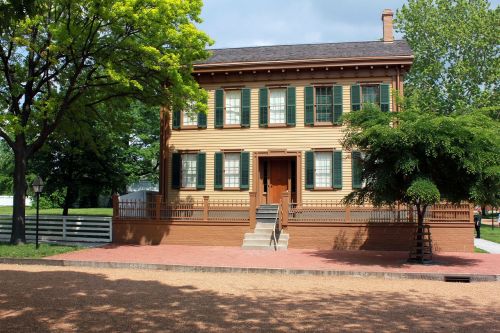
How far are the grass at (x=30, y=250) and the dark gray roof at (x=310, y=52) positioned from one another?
9.44 meters

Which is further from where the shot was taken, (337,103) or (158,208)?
(337,103)

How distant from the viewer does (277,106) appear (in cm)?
2056

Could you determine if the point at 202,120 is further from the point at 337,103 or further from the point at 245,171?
the point at 337,103

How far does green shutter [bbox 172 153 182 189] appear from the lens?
20.9m

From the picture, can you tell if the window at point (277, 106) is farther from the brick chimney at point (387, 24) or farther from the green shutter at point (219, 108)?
the brick chimney at point (387, 24)

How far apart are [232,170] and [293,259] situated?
22.8 feet

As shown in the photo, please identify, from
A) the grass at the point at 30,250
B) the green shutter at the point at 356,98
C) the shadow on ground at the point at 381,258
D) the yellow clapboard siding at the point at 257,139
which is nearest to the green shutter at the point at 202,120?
the yellow clapboard siding at the point at 257,139

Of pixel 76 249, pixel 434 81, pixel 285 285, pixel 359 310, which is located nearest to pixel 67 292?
pixel 285 285

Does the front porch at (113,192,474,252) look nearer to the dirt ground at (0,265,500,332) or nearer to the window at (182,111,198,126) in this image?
the window at (182,111,198,126)

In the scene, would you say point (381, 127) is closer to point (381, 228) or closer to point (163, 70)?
point (381, 228)

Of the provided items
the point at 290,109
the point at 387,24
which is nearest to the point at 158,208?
the point at 290,109

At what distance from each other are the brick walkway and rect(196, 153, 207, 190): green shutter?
3.59 m

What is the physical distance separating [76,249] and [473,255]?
516 inches

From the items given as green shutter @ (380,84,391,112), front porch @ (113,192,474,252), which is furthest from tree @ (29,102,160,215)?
green shutter @ (380,84,391,112)
